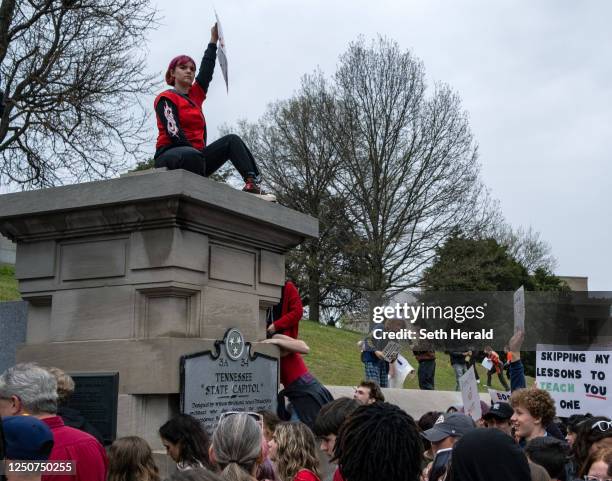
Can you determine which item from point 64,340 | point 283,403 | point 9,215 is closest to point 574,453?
point 283,403

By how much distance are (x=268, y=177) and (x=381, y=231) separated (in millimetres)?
7635

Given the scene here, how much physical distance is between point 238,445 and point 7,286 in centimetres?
1909

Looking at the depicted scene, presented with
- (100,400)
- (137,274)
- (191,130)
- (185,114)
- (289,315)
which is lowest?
(100,400)

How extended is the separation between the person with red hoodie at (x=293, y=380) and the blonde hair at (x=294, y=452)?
1442 mm

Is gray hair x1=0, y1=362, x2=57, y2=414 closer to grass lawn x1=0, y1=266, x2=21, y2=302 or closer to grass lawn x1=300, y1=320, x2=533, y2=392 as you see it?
grass lawn x1=0, y1=266, x2=21, y2=302

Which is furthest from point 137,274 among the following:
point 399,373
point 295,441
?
point 399,373

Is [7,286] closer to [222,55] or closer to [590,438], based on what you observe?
[222,55]

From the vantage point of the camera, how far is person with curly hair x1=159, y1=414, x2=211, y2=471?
3.92m

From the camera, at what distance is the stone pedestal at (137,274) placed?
4652 millimetres

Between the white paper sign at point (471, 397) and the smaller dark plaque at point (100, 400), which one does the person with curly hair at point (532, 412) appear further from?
the smaller dark plaque at point (100, 400)

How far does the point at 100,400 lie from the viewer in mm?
4664

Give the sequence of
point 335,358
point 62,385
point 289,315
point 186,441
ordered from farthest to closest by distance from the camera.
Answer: point 335,358 < point 289,315 < point 62,385 < point 186,441

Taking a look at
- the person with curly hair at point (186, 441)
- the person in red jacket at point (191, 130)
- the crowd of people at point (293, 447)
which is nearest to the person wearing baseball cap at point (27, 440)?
the crowd of people at point (293, 447)

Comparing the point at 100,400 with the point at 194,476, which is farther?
the point at 100,400
